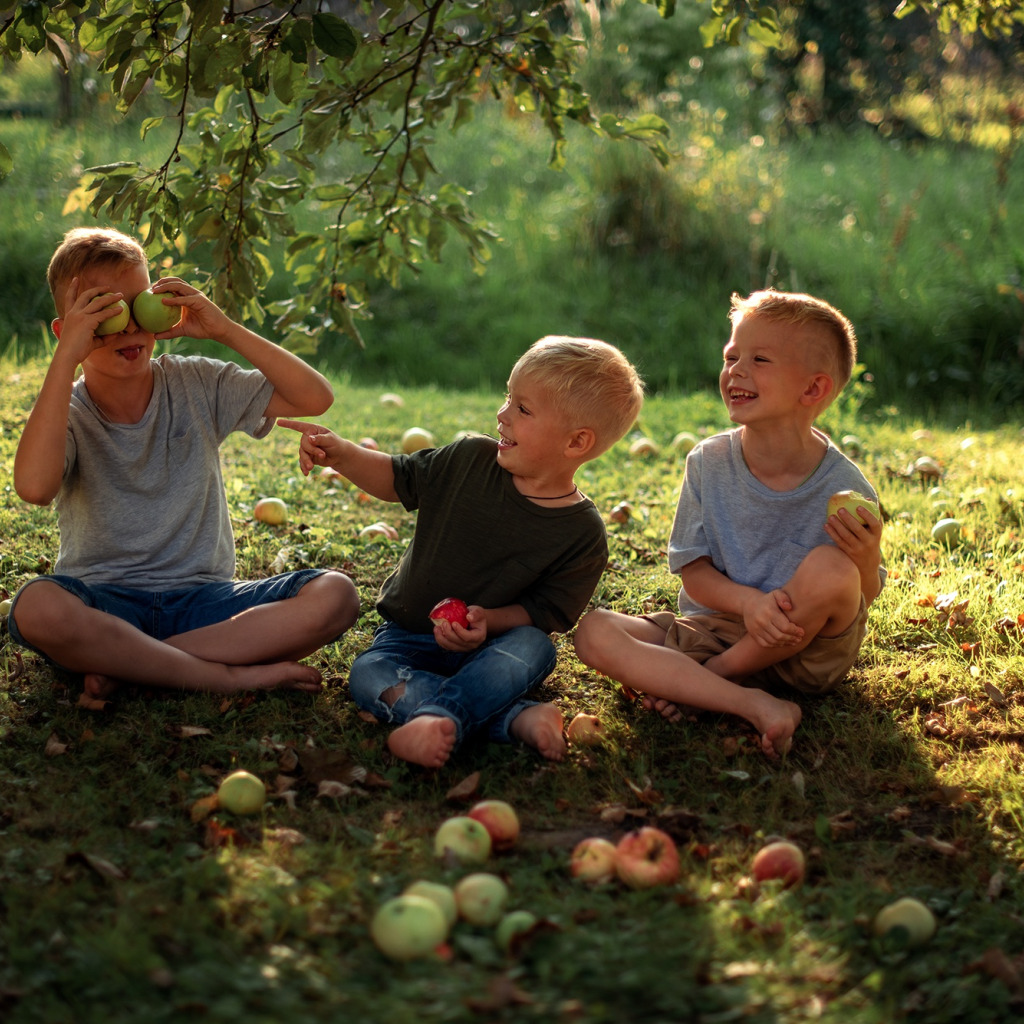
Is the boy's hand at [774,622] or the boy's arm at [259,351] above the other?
the boy's arm at [259,351]

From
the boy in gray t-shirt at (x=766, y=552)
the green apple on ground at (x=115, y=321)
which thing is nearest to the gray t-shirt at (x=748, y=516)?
the boy in gray t-shirt at (x=766, y=552)

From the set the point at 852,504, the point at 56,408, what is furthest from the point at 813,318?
the point at 56,408

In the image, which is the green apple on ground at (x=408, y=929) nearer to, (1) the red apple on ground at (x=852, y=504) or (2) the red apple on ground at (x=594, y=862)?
Answer: (2) the red apple on ground at (x=594, y=862)

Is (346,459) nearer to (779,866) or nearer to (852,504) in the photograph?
(852,504)

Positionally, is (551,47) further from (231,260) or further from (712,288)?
(712,288)

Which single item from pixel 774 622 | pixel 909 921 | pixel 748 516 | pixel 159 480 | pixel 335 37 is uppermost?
pixel 335 37

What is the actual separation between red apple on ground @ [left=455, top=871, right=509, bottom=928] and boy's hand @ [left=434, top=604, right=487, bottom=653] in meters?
0.86

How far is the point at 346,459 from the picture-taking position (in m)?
2.95

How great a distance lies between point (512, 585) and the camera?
299cm

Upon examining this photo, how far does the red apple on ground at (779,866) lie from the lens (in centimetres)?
219

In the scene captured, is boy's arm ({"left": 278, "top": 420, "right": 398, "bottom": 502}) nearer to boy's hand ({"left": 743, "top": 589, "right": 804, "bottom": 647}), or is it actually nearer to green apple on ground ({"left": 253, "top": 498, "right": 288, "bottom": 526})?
boy's hand ({"left": 743, "top": 589, "right": 804, "bottom": 647})

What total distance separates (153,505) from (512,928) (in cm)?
177

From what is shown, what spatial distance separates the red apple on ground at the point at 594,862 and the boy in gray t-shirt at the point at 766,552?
2.52 ft

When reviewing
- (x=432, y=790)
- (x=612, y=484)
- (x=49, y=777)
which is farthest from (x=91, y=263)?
(x=612, y=484)
